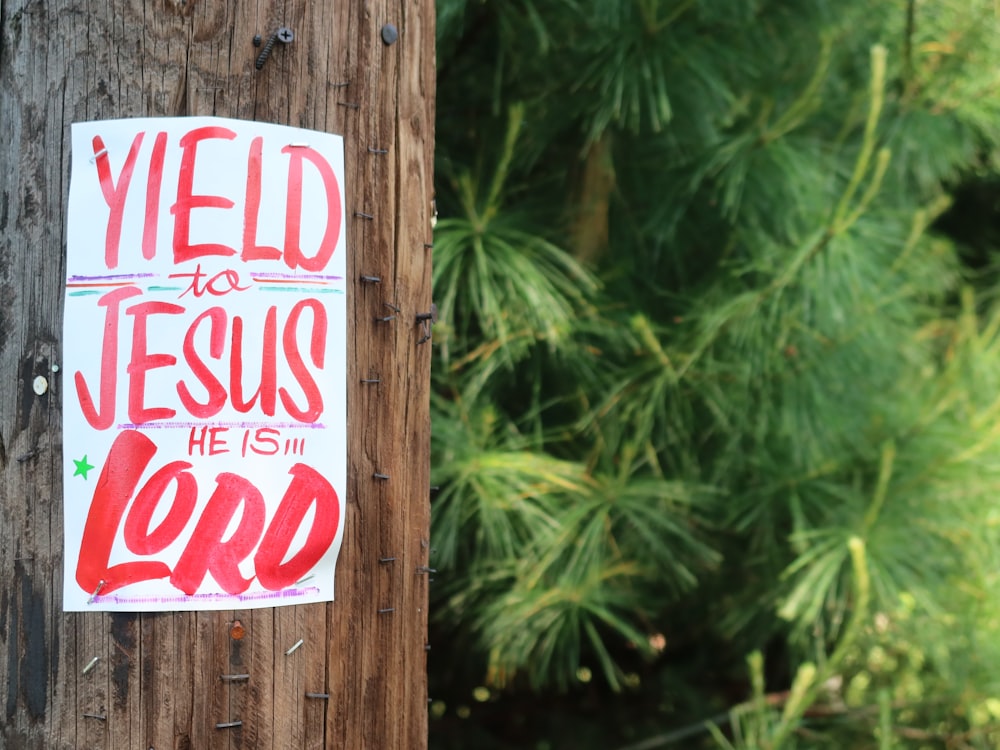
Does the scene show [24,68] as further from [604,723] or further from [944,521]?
[604,723]

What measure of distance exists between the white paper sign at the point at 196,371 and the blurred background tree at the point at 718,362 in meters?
0.88

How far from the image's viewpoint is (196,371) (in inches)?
40.3

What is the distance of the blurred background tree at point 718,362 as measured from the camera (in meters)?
→ 2.06

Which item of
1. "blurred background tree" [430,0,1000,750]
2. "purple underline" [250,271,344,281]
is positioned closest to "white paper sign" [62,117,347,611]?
"purple underline" [250,271,344,281]

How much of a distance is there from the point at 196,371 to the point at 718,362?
146 cm

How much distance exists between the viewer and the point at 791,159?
2207 millimetres

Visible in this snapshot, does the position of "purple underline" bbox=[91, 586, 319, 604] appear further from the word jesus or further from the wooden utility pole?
the word jesus

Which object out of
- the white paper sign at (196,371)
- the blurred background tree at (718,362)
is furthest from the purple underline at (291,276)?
the blurred background tree at (718,362)

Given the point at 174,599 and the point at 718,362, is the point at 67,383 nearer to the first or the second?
→ the point at 174,599

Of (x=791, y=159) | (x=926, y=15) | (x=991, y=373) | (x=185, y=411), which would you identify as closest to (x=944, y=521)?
(x=991, y=373)

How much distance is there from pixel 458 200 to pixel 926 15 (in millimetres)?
1451

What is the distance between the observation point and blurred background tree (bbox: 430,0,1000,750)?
2064 millimetres

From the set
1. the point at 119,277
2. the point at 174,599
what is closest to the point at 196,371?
the point at 119,277

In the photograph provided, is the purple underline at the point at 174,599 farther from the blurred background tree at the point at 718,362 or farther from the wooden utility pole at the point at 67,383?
the blurred background tree at the point at 718,362
